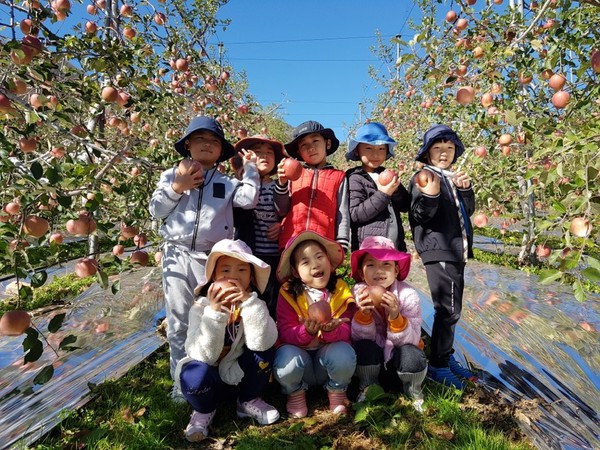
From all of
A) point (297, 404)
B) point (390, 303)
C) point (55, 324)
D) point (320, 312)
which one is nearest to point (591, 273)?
point (390, 303)

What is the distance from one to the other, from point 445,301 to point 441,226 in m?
0.42

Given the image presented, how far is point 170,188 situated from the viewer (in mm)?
2074

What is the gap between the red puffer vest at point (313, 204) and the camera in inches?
87.6

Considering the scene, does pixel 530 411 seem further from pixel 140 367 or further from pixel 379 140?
pixel 140 367

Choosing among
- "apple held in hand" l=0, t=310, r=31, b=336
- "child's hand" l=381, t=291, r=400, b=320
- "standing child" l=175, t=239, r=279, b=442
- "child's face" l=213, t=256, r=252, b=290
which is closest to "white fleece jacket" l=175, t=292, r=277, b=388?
"standing child" l=175, t=239, r=279, b=442

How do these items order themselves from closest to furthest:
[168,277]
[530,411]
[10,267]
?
[10,267]
[530,411]
[168,277]

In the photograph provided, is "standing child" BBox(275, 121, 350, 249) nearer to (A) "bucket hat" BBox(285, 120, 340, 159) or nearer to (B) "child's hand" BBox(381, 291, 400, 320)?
(A) "bucket hat" BBox(285, 120, 340, 159)

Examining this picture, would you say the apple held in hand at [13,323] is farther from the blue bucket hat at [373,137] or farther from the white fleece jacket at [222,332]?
the blue bucket hat at [373,137]

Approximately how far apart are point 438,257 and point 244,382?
125 cm

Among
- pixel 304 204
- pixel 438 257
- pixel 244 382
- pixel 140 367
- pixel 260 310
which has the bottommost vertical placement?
pixel 140 367

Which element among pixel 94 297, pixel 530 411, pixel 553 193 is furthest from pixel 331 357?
pixel 94 297

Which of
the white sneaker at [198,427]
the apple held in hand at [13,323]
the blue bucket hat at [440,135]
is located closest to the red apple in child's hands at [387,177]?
the blue bucket hat at [440,135]

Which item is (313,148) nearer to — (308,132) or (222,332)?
(308,132)

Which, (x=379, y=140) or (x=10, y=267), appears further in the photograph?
(x=379, y=140)
